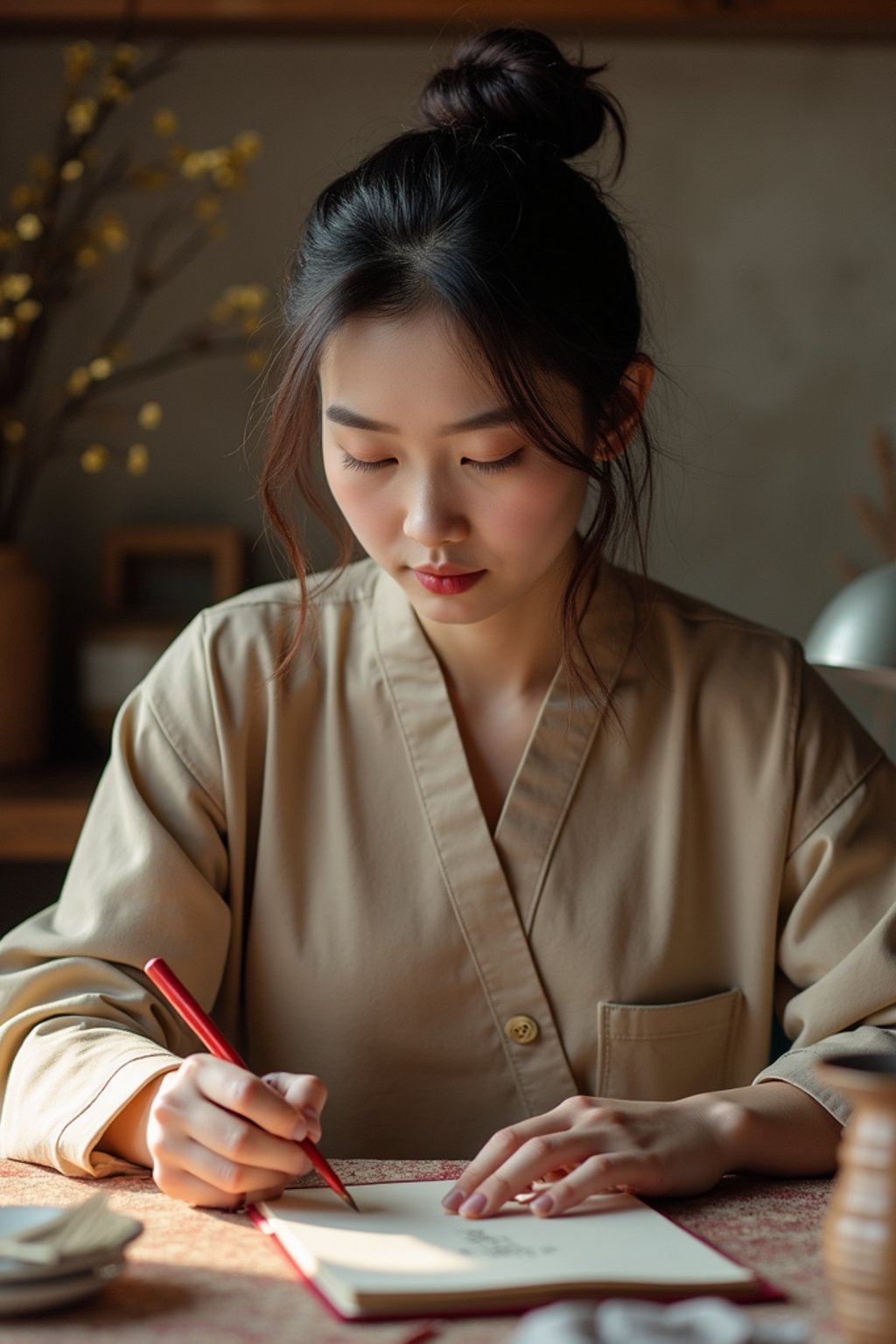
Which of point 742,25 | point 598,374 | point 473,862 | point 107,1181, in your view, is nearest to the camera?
point 107,1181

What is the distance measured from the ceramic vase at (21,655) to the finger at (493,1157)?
60.9 inches

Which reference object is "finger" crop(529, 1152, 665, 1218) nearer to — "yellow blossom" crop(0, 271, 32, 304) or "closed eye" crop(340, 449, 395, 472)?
"closed eye" crop(340, 449, 395, 472)

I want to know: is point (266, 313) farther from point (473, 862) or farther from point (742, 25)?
point (473, 862)

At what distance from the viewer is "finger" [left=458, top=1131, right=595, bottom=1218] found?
110 cm

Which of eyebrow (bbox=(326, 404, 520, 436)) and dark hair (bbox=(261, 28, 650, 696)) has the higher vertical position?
dark hair (bbox=(261, 28, 650, 696))

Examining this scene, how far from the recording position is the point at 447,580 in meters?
1.40

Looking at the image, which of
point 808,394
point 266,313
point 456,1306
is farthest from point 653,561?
point 456,1306

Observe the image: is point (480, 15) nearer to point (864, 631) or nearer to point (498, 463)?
point (864, 631)

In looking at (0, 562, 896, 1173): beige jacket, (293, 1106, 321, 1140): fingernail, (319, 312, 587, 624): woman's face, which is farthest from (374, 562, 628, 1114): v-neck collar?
(293, 1106, 321, 1140): fingernail

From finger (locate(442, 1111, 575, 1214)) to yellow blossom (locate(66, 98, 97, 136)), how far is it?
1.87 m

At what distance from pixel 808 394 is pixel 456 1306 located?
208 cm

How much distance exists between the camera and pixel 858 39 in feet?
8.81

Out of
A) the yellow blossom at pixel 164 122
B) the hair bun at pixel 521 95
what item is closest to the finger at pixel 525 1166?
the hair bun at pixel 521 95

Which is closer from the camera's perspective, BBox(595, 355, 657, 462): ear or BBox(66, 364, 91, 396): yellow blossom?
BBox(595, 355, 657, 462): ear
